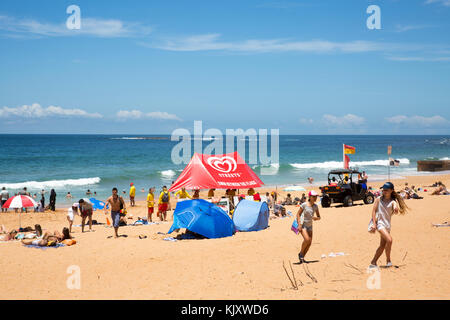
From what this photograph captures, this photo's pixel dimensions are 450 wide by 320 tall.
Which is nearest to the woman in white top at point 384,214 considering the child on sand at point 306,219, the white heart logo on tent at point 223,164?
the child on sand at point 306,219

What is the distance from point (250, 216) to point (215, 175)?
2732 millimetres

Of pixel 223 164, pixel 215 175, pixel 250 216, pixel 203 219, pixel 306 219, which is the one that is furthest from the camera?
pixel 223 164

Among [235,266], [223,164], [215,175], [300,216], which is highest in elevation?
Result: [223,164]

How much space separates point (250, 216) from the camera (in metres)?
12.9

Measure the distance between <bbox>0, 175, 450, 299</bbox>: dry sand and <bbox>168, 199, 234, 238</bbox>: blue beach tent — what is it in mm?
369

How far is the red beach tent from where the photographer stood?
1468cm

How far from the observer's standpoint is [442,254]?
26.8ft

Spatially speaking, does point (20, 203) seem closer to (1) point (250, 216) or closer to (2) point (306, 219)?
(1) point (250, 216)

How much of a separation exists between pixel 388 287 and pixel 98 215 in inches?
613
